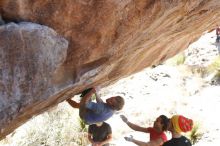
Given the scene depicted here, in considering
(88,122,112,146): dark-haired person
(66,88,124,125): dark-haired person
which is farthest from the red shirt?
(88,122,112,146): dark-haired person

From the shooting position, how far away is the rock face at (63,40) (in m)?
4.53

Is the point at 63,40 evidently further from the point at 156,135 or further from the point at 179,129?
the point at 156,135

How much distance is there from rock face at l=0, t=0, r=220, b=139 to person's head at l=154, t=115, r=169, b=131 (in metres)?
1.20

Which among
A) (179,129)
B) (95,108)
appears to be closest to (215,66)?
(179,129)

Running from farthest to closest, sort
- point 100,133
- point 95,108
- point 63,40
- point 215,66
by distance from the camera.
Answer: point 215,66 → point 100,133 → point 95,108 → point 63,40

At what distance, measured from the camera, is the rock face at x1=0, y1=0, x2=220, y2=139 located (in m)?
4.53

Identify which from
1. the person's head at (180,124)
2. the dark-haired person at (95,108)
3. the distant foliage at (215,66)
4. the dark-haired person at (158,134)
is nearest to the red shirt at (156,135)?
the dark-haired person at (158,134)

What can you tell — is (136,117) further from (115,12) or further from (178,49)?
(115,12)

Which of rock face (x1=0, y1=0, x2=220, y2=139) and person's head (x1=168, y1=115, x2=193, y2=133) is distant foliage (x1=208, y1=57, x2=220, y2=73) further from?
rock face (x1=0, y1=0, x2=220, y2=139)

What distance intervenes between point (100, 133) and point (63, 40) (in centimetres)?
317

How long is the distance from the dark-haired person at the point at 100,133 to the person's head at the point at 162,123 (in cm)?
105

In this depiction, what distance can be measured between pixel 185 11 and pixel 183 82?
32.2 feet

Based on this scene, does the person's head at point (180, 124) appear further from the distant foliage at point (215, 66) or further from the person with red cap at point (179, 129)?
the distant foliage at point (215, 66)

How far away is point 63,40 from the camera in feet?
16.0
